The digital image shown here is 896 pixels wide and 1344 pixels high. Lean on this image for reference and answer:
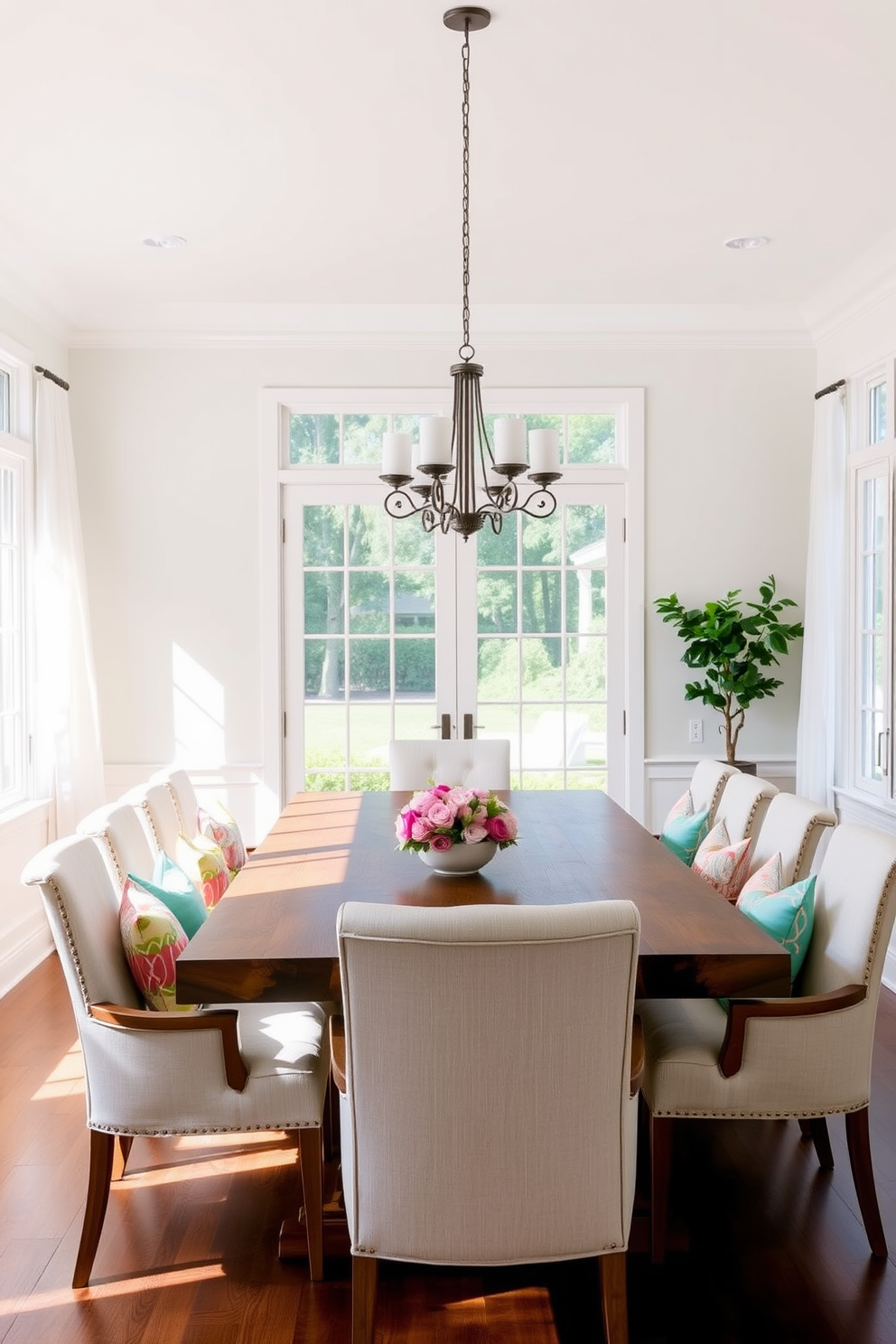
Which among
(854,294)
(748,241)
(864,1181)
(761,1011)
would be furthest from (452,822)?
(854,294)

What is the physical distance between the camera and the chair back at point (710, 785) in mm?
3529

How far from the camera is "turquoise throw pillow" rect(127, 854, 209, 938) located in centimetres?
260

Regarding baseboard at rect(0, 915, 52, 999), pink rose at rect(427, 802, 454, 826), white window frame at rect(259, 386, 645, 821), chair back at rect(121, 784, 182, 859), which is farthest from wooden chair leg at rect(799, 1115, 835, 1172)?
baseboard at rect(0, 915, 52, 999)

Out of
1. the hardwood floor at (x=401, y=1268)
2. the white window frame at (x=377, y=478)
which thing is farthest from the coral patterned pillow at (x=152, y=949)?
the white window frame at (x=377, y=478)

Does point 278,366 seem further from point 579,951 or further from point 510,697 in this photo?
point 579,951

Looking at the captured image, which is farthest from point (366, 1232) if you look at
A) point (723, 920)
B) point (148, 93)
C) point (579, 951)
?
point (148, 93)

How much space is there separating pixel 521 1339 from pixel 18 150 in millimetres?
3557

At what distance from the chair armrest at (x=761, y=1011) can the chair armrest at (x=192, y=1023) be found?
3.42ft

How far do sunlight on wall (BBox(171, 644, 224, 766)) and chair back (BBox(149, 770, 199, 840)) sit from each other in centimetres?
132

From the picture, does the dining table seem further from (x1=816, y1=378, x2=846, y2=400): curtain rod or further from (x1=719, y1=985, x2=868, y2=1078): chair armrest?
(x1=816, y1=378, x2=846, y2=400): curtain rod

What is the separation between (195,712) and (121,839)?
2.32 meters

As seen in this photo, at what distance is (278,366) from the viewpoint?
508 cm

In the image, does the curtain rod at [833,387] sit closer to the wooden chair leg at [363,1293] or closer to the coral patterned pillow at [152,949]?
the coral patterned pillow at [152,949]

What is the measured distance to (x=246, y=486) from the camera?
5086 mm
